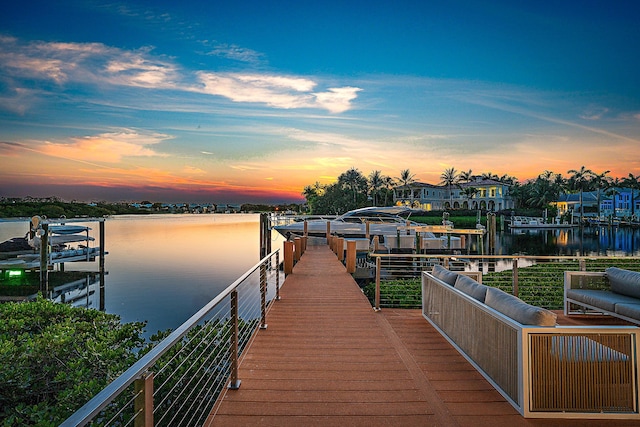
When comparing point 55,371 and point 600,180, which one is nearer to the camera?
point 55,371

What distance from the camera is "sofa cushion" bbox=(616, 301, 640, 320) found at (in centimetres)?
452

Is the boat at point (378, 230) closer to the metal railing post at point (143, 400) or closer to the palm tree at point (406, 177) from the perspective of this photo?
the metal railing post at point (143, 400)

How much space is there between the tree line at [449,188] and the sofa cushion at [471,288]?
43.8 metres

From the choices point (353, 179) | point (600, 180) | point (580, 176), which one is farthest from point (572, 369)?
point (600, 180)

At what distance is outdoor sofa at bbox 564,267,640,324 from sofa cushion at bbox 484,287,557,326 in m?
2.43

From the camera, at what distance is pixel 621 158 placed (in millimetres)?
23828

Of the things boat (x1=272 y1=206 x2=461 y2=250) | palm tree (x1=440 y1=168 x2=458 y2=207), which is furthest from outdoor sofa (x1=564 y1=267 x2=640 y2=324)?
palm tree (x1=440 y1=168 x2=458 y2=207)

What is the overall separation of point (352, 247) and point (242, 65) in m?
9.16

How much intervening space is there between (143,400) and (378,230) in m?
18.5

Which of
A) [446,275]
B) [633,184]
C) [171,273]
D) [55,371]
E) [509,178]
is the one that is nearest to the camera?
[55,371]

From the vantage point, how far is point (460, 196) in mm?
64688

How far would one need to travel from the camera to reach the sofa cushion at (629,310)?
4.52 m

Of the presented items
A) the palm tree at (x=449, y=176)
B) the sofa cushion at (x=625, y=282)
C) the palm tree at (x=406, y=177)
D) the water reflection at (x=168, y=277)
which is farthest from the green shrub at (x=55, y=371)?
the palm tree at (x=449, y=176)

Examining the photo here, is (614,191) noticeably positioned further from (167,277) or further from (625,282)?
(625,282)
